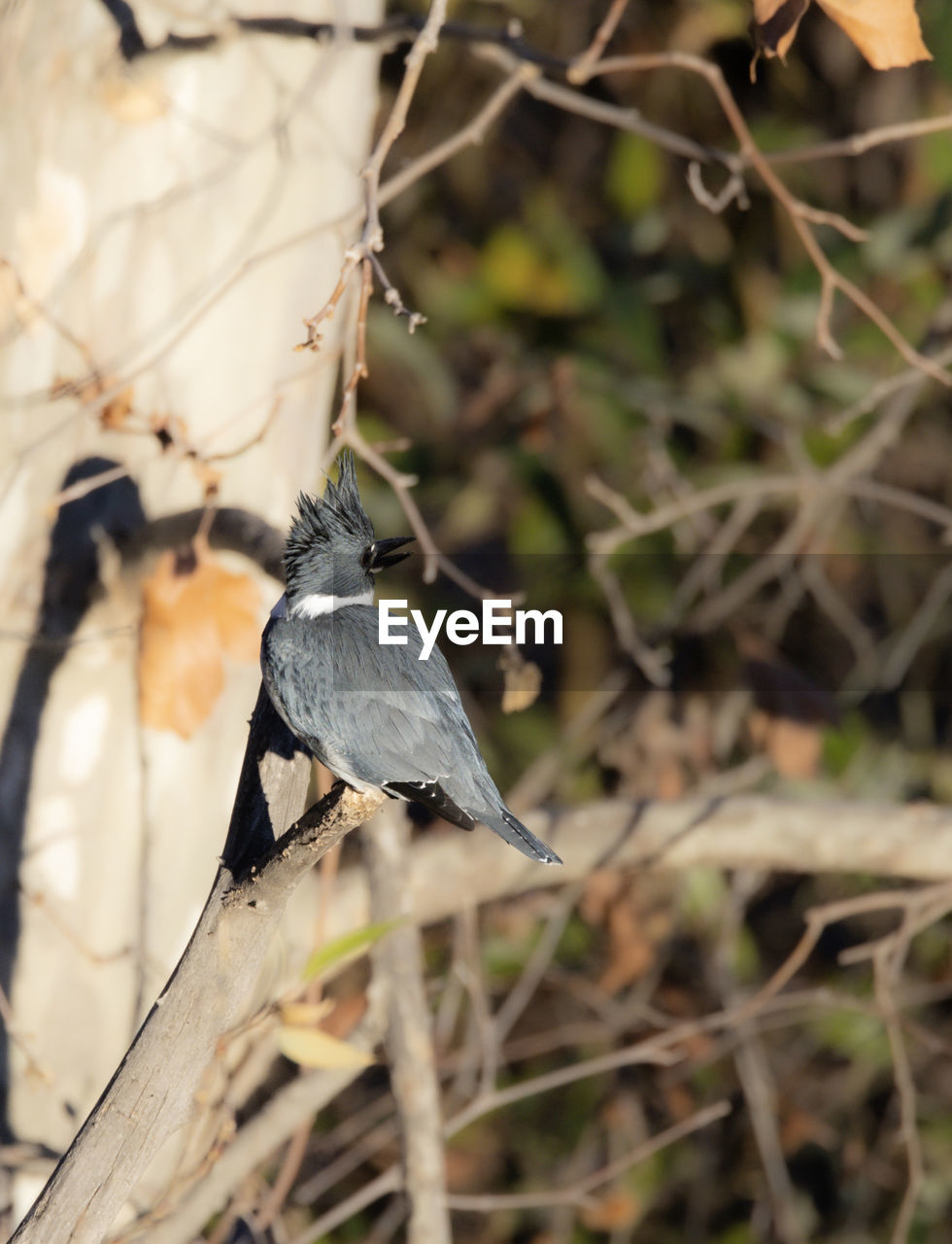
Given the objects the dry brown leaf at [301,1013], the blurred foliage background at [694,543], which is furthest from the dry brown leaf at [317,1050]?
the blurred foliage background at [694,543]

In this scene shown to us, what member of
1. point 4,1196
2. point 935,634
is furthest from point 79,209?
point 935,634

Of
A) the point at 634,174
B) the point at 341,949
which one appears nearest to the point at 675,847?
the point at 341,949

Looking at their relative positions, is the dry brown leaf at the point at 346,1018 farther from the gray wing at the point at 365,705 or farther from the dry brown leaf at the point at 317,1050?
the gray wing at the point at 365,705

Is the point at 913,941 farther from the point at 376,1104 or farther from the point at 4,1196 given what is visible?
the point at 4,1196

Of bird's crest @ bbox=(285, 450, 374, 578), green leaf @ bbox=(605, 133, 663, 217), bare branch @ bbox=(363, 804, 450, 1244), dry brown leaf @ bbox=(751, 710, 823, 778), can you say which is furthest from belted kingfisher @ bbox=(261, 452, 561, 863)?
green leaf @ bbox=(605, 133, 663, 217)

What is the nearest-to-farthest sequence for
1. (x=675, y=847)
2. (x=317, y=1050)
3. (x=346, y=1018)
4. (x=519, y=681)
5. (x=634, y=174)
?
(x=519, y=681)
(x=317, y=1050)
(x=675, y=847)
(x=346, y=1018)
(x=634, y=174)

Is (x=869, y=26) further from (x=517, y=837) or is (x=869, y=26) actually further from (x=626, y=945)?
(x=626, y=945)

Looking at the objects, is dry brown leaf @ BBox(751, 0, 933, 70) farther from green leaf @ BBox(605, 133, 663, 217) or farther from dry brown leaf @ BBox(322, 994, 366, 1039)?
green leaf @ BBox(605, 133, 663, 217)
